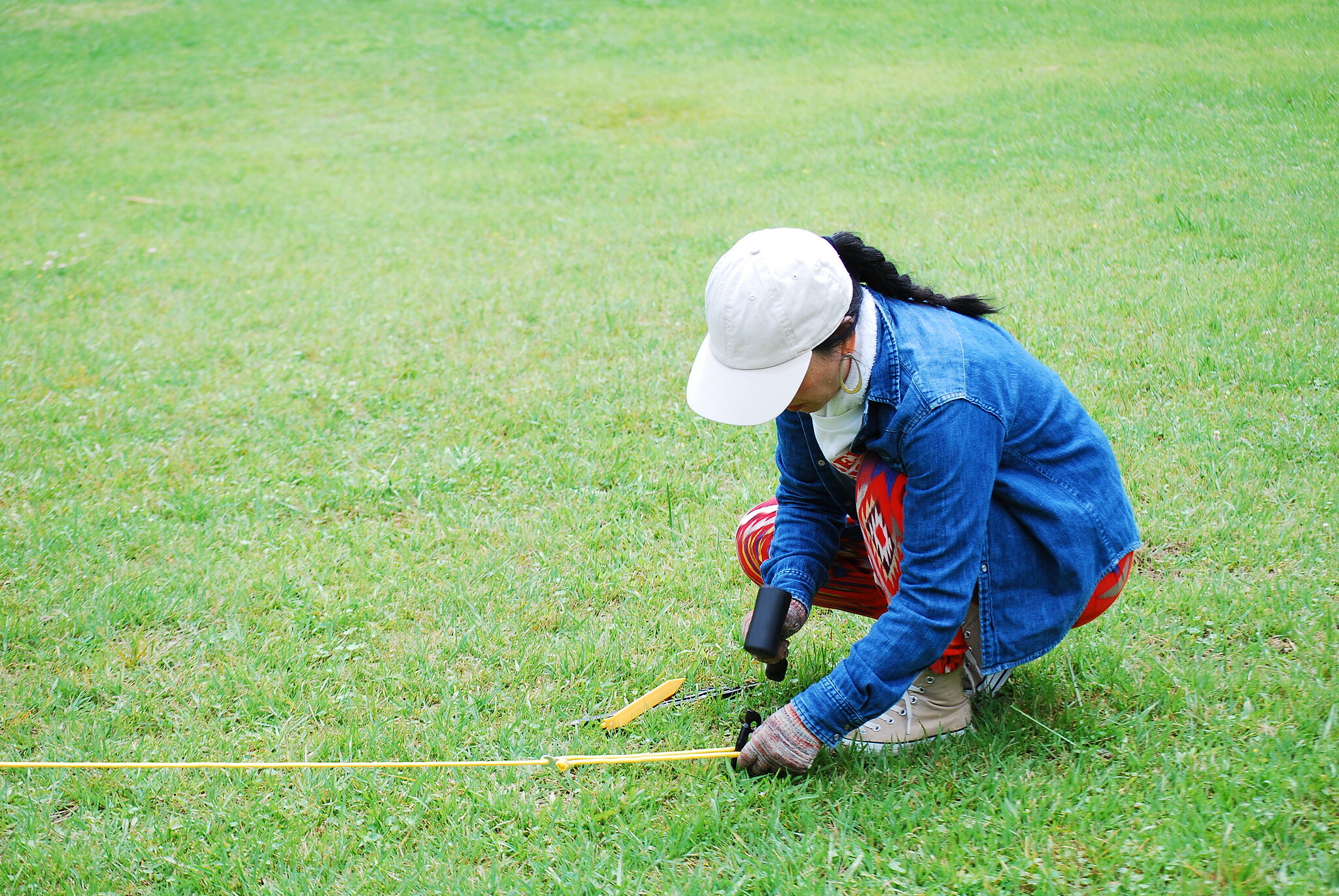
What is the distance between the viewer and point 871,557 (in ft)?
7.25

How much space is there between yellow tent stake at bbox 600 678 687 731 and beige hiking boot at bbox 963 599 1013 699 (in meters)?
0.66

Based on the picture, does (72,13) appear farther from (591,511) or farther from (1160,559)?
(1160,559)

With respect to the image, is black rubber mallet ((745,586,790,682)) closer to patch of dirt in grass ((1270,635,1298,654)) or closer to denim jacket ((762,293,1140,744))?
denim jacket ((762,293,1140,744))

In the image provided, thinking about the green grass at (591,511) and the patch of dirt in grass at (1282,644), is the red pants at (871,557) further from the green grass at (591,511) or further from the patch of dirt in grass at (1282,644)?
the patch of dirt in grass at (1282,644)

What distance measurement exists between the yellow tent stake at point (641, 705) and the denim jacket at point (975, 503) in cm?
52

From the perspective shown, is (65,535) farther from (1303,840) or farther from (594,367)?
(1303,840)

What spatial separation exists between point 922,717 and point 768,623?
0.40 meters

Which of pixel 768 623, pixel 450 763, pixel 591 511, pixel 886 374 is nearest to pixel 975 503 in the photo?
pixel 886 374

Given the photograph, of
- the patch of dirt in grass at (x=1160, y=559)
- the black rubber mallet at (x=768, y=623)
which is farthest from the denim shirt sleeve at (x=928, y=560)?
the patch of dirt in grass at (x=1160, y=559)

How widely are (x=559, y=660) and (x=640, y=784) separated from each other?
0.50 meters

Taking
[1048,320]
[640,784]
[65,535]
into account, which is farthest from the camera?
[1048,320]

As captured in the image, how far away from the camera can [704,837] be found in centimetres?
216

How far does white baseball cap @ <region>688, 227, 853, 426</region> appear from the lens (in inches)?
73.2

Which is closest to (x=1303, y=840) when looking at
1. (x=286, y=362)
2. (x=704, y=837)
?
(x=704, y=837)
